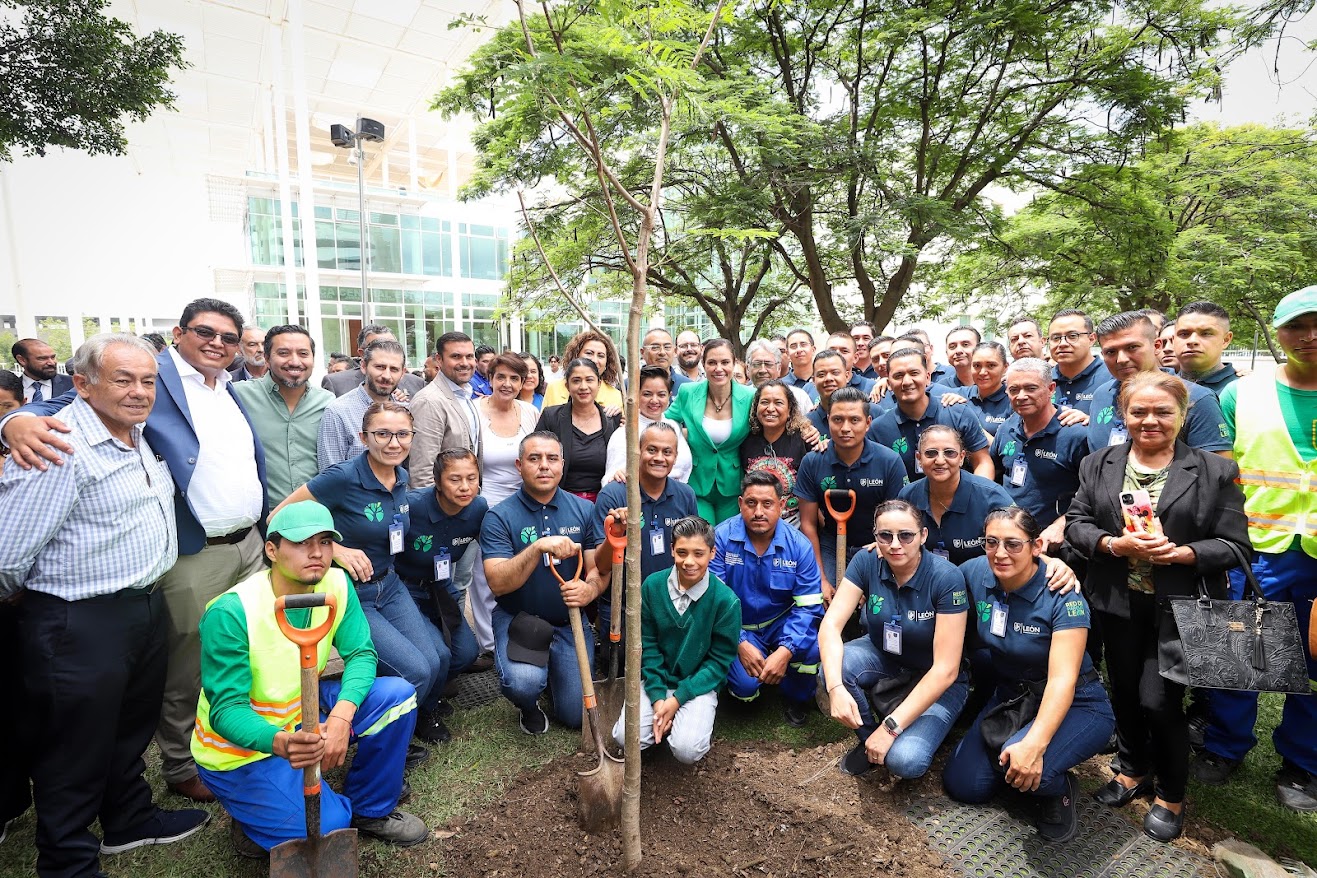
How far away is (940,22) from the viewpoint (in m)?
9.56

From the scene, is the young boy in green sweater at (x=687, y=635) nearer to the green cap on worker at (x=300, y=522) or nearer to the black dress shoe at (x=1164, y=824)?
the green cap on worker at (x=300, y=522)

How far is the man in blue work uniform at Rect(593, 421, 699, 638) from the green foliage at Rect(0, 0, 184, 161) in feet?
31.7

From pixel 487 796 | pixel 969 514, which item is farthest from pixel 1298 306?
pixel 487 796

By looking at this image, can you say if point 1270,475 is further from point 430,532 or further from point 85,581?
point 85,581

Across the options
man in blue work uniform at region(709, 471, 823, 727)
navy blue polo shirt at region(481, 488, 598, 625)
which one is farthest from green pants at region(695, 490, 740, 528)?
navy blue polo shirt at region(481, 488, 598, 625)

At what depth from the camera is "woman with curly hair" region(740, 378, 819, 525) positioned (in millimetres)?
4367

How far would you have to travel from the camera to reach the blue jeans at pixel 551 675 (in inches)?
142

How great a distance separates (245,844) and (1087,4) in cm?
1292

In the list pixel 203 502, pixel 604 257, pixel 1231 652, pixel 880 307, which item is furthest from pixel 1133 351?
pixel 604 257

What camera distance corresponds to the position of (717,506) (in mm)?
4723

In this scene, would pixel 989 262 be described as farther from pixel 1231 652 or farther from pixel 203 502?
pixel 203 502

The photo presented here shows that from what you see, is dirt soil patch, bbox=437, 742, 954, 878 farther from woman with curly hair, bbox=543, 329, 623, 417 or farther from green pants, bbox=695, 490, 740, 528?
woman with curly hair, bbox=543, 329, 623, 417

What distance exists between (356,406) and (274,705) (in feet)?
6.75

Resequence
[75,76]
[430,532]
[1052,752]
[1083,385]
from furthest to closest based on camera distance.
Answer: [75,76] → [1083,385] → [430,532] → [1052,752]
